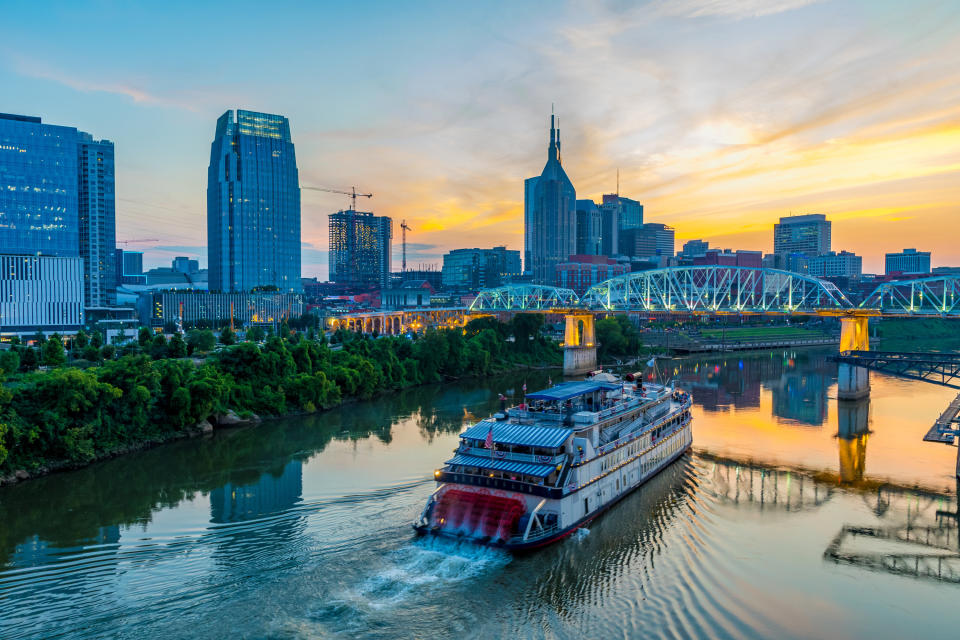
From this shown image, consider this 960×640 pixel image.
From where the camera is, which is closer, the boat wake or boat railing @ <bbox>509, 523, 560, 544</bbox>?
the boat wake

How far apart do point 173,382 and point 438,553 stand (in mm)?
27342

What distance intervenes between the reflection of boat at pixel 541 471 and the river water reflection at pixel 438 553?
0.91 meters

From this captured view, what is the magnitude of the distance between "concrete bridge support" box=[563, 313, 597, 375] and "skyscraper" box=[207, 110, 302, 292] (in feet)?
318

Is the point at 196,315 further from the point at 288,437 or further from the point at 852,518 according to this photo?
the point at 852,518

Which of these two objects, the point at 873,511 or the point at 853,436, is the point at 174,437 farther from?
the point at 853,436

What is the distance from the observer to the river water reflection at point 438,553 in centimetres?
1894

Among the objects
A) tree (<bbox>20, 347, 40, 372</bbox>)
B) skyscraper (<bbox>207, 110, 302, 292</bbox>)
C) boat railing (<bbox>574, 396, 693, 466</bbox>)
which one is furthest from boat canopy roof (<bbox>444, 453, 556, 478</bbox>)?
skyscraper (<bbox>207, 110, 302, 292</bbox>)

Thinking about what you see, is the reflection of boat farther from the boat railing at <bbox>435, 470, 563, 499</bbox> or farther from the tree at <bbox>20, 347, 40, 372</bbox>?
the tree at <bbox>20, 347, 40, 372</bbox>

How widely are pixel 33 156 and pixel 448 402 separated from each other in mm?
114683

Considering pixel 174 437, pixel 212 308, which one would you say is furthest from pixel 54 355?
pixel 212 308

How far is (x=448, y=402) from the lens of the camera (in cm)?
5769

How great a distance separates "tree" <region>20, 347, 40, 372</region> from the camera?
163 feet

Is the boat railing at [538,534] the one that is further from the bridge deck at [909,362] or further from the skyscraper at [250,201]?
the skyscraper at [250,201]

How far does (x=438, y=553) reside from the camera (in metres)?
22.9
